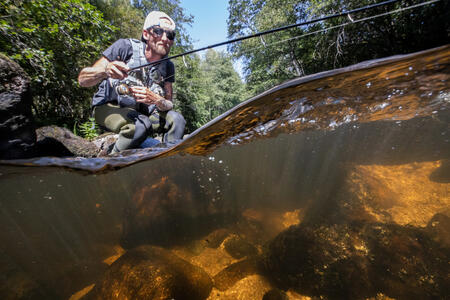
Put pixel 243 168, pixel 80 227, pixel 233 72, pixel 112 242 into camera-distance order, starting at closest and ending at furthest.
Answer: pixel 112 242 < pixel 80 227 < pixel 243 168 < pixel 233 72

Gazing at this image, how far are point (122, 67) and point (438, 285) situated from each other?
6138mm

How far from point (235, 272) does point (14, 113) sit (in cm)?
516

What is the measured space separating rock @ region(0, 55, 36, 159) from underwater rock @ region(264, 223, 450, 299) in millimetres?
5434

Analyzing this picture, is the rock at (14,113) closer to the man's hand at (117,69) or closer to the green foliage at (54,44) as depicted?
the man's hand at (117,69)

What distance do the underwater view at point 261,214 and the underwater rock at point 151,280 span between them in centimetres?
2

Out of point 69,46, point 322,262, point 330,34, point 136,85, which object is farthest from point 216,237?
point 330,34

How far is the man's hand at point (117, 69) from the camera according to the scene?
112 inches

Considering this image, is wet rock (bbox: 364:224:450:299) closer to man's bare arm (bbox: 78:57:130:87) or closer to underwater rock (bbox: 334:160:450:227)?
underwater rock (bbox: 334:160:450:227)

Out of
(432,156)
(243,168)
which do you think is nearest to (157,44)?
(243,168)

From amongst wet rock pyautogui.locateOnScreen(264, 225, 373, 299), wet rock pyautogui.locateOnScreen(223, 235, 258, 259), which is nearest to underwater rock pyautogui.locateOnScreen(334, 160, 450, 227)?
wet rock pyautogui.locateOnScreen(264, 225, 373, 299)

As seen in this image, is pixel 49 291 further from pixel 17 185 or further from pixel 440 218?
pixel 440 218

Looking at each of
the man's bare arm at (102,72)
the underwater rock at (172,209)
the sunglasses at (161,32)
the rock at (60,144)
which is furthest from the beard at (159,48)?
the rock at (60,144)

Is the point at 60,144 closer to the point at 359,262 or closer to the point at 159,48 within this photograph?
the point at 159,48

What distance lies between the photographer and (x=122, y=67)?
9.48 feet
